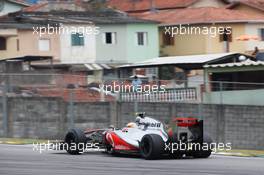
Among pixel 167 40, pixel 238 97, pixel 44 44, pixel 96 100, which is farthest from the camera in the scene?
pixel 167 40

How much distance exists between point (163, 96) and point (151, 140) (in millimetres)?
12876

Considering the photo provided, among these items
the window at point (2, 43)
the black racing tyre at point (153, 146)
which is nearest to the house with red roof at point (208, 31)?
the window at point (2, 43)

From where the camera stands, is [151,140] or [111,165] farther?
[151,140]

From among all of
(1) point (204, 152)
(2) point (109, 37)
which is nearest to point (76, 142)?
(1) point (204, 152)

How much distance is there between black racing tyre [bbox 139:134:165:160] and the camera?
69.5 feet

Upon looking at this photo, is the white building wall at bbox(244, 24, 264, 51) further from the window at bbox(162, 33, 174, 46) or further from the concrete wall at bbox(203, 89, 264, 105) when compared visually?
the concrete wall at bbox(203, 89, 264, 105)

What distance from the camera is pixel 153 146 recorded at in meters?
21.2

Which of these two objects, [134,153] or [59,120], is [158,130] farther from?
[59,120]

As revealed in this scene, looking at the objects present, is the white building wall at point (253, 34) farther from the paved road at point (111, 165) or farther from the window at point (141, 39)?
the paved road at point (111, 165)

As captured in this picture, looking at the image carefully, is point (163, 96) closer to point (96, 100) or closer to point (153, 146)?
point (96, 100)

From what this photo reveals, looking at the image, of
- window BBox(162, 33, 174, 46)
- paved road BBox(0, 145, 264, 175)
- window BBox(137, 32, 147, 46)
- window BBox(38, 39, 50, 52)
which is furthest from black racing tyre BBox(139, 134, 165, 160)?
window BBox(162, 33, 174, 46)

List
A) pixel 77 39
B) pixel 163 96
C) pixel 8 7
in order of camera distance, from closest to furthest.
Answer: pixel 163 96
pixel 77 39
pixel 8 7

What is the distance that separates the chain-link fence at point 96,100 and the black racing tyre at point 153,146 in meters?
11.2

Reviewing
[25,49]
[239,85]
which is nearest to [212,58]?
[239,85]
